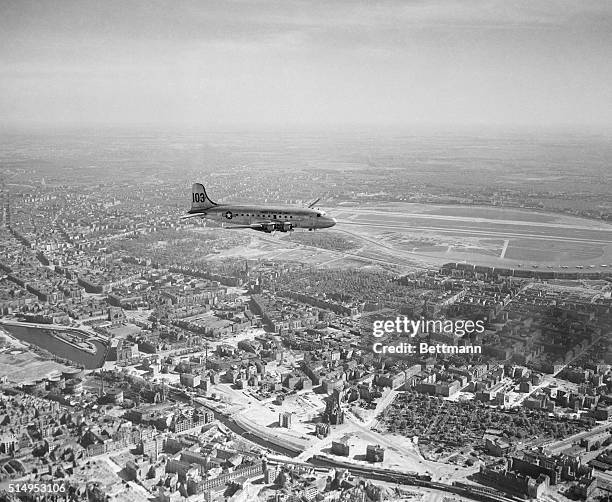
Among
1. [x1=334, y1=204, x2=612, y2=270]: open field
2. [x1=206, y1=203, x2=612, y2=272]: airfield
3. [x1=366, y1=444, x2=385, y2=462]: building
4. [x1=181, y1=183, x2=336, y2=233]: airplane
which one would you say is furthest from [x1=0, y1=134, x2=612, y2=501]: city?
[x1=181, y1=183, x2=336, y2=233]: airplane

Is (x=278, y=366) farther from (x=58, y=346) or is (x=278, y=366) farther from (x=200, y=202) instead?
(x=58, y=346)

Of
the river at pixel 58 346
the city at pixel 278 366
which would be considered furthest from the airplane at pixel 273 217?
the river at pixel 58 346

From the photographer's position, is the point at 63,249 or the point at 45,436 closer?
the point at 45,436

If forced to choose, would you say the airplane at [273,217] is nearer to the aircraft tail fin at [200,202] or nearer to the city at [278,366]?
the aircraft tail fin at [200,202]

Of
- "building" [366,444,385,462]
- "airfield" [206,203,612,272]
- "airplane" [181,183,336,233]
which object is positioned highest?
"airplane" [181,183,336,233]

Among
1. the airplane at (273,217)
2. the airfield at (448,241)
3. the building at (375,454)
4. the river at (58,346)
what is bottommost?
the building at (375,454)

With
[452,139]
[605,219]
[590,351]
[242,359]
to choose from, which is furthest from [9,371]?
[452,139]

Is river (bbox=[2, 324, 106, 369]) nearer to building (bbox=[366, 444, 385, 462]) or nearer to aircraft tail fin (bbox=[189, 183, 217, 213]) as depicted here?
aircraft tail fin (bbox=[189, 183, 217, 213])

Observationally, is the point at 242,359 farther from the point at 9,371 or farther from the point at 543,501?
the point at 543,501
